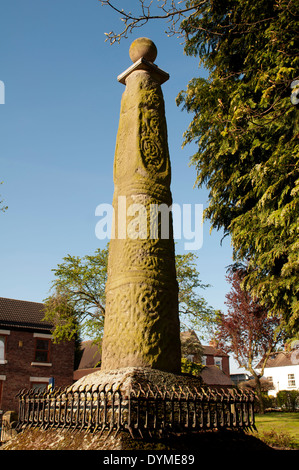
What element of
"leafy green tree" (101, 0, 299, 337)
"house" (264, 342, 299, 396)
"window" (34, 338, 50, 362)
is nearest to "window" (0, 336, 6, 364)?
"window" (34, 338, 50, 362)

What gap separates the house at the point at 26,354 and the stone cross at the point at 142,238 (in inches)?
790

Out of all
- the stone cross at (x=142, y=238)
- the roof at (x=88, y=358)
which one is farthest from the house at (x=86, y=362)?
the stone cross at (x=142, y=238)

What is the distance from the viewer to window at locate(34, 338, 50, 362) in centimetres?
2538

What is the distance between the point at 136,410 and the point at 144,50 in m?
5.62

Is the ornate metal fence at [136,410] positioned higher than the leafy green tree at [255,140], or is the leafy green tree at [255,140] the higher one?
the leafy green tree at [255,140]

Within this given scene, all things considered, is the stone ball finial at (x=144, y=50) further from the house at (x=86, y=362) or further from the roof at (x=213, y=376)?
the roof at (x=213, y=376)

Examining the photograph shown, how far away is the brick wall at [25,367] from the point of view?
74.9 ft

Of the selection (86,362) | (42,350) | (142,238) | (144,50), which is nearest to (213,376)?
(86,362)

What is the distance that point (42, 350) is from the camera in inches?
1005

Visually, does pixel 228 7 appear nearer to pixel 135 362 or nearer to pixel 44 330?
pixel 135 362

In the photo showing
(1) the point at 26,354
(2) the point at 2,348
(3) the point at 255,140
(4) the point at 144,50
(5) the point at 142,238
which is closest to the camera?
(5) the point at 142,238

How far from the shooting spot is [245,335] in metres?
27.1

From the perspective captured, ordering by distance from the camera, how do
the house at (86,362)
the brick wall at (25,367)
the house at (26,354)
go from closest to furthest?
the brick wall at (25,367)
the house at (26,354)
the house at (86,362)

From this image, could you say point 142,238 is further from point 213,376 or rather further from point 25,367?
point 213,376
